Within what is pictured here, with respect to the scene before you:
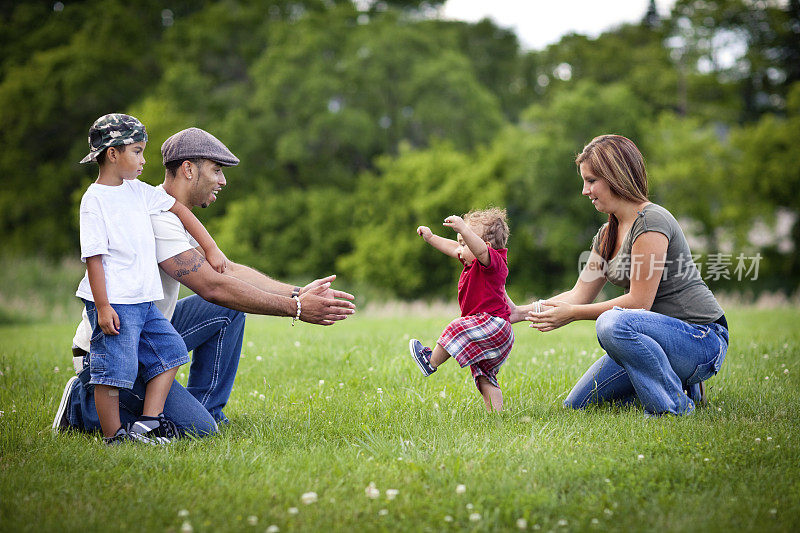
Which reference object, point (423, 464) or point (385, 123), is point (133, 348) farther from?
point (385, 123)

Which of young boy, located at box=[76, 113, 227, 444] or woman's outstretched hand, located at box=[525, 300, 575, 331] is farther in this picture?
woman's outstretched hand, located at box=[525, 300, 575, 331]

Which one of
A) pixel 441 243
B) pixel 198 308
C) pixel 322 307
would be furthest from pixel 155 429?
pixel 441 243

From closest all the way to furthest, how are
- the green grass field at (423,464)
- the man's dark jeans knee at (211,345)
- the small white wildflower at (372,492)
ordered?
1. the green grass field at (423,464)
2. the small white wildflower at (372,492)
3. the man's dark jeans knee at (211,345)

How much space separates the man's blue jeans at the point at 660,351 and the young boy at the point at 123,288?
291 centimetres

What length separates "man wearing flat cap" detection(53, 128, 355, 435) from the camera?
189 inches

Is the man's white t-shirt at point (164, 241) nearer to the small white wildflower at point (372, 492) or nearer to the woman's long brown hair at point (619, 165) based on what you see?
the small white wildflower at point (372, 492)

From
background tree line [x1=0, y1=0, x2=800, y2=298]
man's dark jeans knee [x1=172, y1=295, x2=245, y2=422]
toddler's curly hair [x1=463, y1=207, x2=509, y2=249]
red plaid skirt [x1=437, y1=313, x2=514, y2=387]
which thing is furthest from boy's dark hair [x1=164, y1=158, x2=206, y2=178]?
background tree line [x1=0, y1=0, x2=800, y2=298]

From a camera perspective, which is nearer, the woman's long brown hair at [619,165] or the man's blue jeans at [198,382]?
the man's blue jeans at [198,382]

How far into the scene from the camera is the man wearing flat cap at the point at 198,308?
4812 millimetres

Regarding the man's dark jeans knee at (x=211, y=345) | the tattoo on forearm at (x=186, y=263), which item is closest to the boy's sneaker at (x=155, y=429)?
the man's dark jeans knee at (x=211, y=345)

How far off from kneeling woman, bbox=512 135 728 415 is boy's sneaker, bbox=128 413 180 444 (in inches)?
100

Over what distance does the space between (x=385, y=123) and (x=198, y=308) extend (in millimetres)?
30444

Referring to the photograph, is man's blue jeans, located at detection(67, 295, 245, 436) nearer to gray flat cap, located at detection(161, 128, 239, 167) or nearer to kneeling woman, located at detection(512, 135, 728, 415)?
gray flat cap, located at detection(161, 128, 239, 167)

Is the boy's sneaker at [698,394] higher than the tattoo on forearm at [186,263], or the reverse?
the tattoo on forearm at [186,263]
